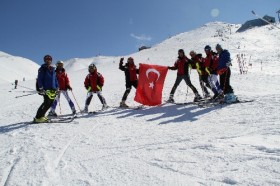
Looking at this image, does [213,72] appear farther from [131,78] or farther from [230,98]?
[131,78]

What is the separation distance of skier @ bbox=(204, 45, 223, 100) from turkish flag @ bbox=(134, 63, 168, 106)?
173cm

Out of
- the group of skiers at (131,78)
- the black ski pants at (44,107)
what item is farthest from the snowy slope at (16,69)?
the black ski pants at (44,107)

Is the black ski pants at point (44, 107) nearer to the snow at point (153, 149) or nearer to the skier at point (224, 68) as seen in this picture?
the snow at point (153, 149)

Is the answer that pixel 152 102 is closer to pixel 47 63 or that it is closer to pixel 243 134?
pixel 47 63

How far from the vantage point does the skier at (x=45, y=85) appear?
10.5m

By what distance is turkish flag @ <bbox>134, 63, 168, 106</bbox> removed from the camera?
12641 mm

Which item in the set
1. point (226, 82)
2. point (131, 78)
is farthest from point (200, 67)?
point (131, 78)

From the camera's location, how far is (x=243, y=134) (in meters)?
6.69

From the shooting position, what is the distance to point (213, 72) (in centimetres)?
1196

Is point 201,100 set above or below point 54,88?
below

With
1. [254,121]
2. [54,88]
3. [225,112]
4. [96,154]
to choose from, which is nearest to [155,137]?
[96,154]

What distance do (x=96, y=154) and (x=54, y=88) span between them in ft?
16.5

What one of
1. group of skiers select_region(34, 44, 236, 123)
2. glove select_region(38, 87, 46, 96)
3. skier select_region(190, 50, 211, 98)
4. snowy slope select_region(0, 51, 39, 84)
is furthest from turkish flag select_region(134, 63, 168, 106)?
snowy slope select_region(0, 51, 39, 84)

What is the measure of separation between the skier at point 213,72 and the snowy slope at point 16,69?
98.8 meters
